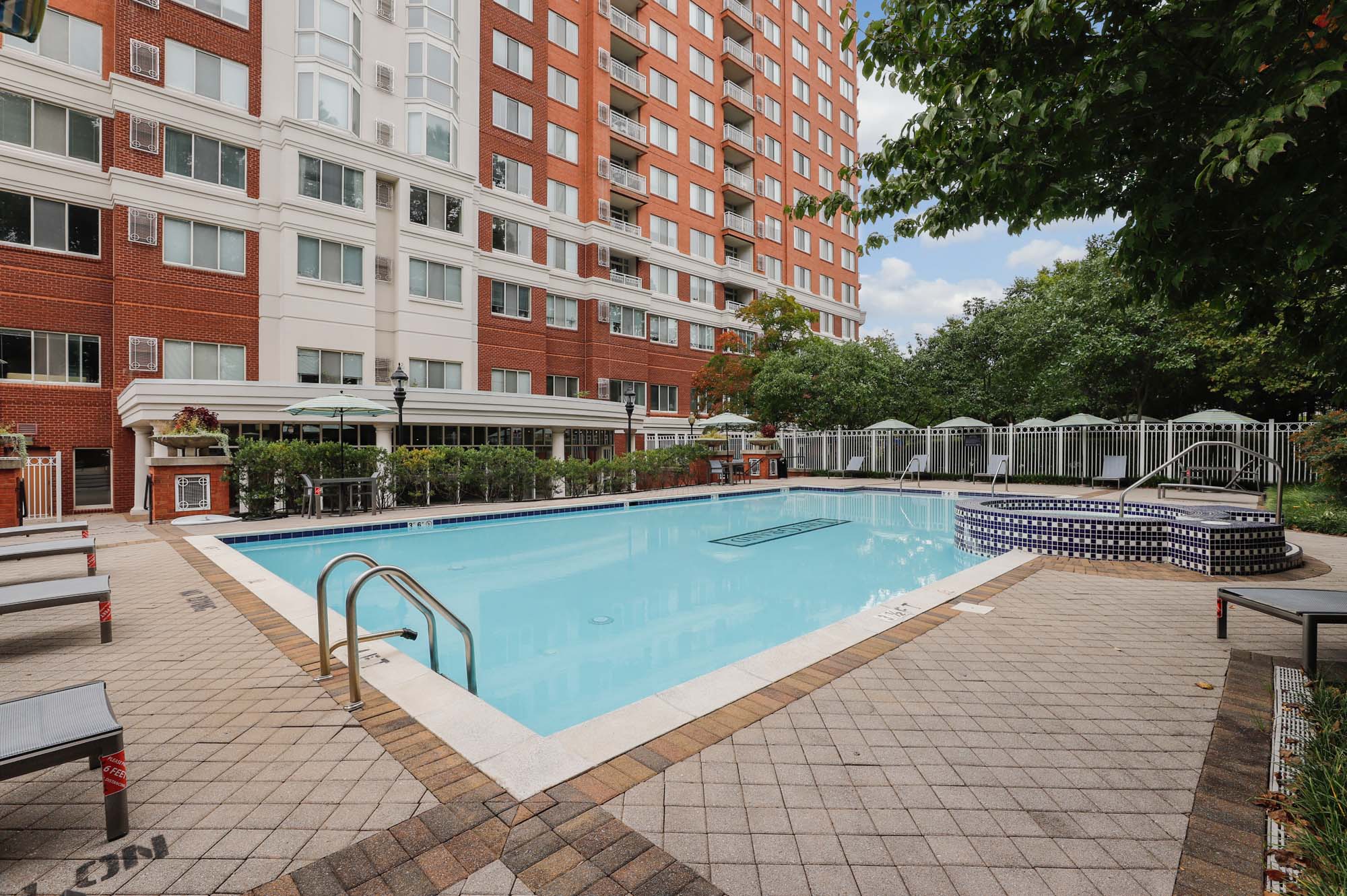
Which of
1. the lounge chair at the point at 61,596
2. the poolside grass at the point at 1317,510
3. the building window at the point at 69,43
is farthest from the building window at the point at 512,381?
the poolside grass at the point at 1317,510

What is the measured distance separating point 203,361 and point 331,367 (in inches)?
120

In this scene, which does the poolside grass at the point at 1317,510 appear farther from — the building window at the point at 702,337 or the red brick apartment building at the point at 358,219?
the building window at the point at 702,337

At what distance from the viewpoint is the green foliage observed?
12328 mm

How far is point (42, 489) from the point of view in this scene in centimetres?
1262

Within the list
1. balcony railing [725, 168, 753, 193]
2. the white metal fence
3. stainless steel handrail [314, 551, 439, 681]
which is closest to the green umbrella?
stainless steel handrail [314, 551, 439, 681]

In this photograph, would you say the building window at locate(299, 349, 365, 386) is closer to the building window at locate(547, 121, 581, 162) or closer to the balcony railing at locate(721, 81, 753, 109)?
the building window at locate(547, 121, 581, 162)

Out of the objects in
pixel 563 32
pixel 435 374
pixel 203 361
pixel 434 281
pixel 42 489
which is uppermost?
pixel 563 32

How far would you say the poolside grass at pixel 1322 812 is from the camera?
6.08ft

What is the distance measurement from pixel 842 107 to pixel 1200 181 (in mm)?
45007

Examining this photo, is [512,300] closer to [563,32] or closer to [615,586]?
[563,32]

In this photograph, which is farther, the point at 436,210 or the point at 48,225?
the point at 436,210

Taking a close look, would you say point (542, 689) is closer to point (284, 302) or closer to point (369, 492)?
point (369, 492)

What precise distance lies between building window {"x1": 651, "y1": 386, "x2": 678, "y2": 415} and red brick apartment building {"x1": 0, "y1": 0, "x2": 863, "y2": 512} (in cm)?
14

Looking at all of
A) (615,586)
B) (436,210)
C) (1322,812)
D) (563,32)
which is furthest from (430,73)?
(1322,812)
